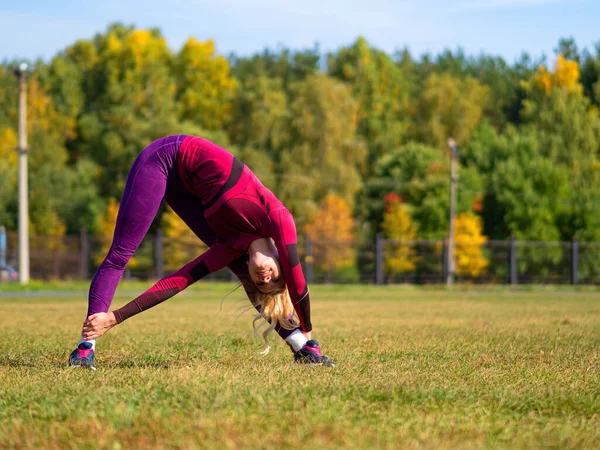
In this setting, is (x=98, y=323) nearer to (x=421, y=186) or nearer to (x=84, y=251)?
(x=84, y=251)

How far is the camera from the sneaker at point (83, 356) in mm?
5520

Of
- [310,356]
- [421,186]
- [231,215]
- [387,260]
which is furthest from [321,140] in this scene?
[231,215]

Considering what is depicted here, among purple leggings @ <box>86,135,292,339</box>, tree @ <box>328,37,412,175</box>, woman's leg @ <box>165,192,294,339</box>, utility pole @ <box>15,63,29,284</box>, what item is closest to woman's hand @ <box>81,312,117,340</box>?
purple leggings @ <box>86,135,292,339</box>

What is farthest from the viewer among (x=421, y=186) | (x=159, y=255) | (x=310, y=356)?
(x=421, y=186)

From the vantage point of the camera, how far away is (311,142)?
53.9m

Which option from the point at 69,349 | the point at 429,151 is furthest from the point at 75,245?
the point at 69,349

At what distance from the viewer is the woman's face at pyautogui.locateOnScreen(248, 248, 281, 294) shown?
5.34 metres

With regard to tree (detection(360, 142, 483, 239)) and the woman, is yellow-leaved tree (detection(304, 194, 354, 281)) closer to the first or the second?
tree (detection(360, 142, 483, 239))

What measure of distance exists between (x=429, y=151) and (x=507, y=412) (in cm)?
5238

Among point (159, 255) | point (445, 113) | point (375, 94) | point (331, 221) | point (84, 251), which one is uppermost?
point (375, 94)

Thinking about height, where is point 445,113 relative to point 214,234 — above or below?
above

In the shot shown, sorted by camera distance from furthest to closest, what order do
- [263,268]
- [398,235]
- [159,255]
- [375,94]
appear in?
[375,94], [398,235], [159,255], [263,268]

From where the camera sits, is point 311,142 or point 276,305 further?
point 311,142

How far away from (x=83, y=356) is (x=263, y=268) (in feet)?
4.56
